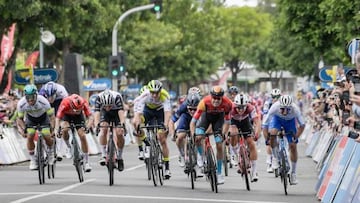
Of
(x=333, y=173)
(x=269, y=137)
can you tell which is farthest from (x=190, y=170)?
(x=333, y=173)

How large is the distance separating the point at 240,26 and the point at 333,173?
95142 millimetres

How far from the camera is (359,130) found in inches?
523

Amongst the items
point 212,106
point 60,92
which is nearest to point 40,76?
point 60,92

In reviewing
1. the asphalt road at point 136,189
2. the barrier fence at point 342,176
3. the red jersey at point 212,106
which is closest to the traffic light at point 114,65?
the asphalt road at point 136,189

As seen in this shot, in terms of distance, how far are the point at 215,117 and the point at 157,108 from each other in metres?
1.83

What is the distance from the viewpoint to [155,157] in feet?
64.6

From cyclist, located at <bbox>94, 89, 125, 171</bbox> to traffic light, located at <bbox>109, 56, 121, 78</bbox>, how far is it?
17.4 metres

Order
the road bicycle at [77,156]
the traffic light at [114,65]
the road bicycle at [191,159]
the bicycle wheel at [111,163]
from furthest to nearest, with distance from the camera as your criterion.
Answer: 1. the traffic light at [114,65]
2. the road bicycle at [77,156]
3. the bicycle wheel at [111,163]
4. the road bicycle at [191,159]

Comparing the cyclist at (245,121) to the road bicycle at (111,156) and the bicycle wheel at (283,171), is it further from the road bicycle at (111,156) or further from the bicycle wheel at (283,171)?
the road bicycle at (111,156)

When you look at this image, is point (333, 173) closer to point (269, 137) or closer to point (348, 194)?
point (348, 194)

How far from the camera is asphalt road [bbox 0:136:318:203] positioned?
1675 cm

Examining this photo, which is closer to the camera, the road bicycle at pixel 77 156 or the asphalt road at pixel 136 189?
the asphalt road at pixel 136 189

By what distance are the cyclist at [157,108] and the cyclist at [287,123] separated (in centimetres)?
195

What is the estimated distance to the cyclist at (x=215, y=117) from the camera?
725 inches
